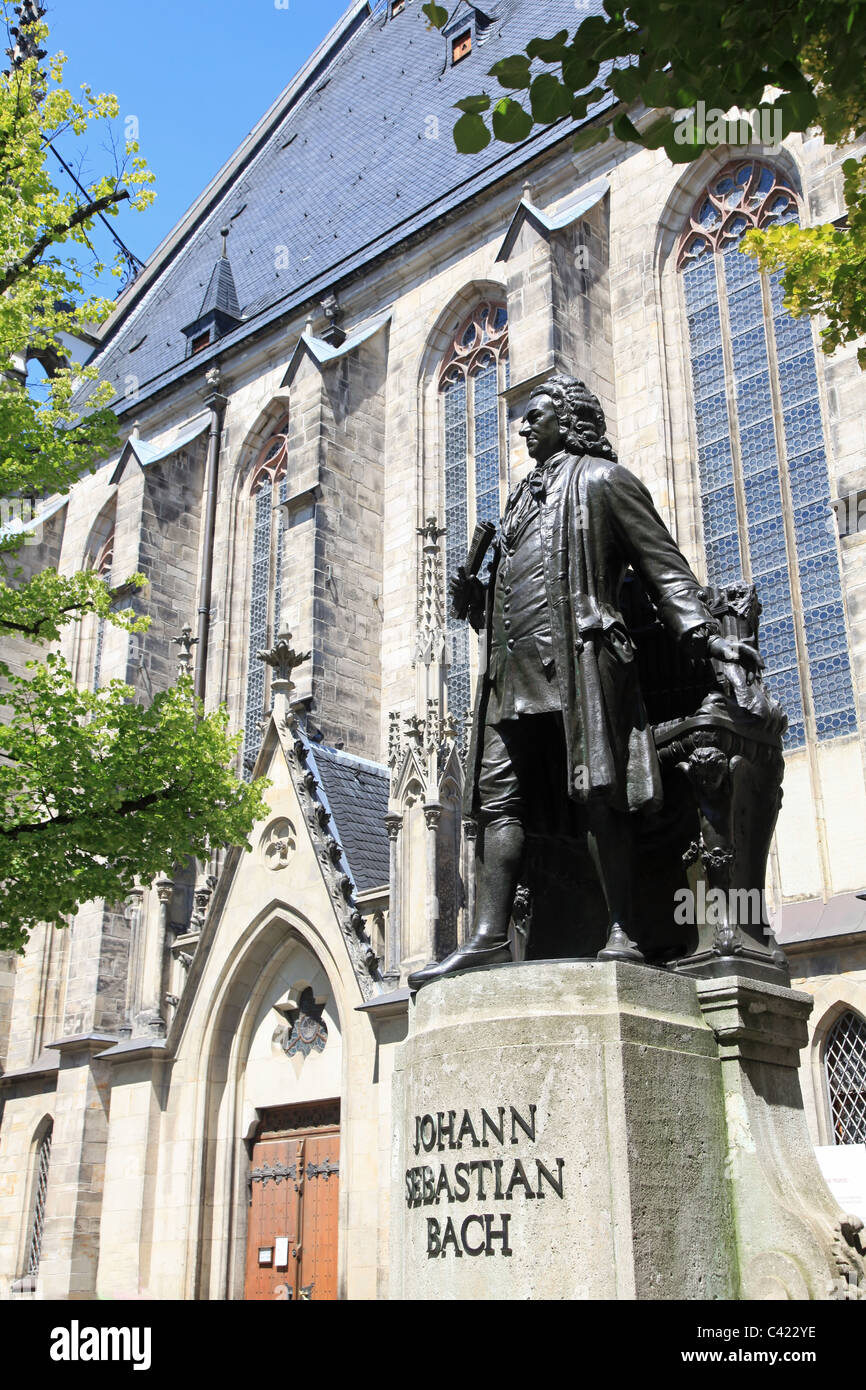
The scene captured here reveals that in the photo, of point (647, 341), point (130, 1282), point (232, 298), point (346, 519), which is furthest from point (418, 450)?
point (130, 1282)

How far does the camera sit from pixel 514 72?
183 inches

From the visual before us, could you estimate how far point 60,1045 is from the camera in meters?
17.6

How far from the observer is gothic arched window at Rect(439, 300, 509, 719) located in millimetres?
19047

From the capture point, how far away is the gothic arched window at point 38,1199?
63.6ft

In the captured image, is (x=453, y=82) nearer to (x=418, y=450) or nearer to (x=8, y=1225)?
(x=418, y=450)

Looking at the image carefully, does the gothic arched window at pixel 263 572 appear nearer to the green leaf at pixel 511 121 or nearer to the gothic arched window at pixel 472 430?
the gothic arched window at pixel 472 430

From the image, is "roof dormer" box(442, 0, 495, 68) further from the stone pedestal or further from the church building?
the stone pedestal

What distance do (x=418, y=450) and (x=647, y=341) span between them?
4.32m

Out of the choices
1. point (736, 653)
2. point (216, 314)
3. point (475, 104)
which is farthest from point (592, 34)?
point (216, 314)

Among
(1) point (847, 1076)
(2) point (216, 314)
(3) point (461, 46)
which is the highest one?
(3) point (461, 46)

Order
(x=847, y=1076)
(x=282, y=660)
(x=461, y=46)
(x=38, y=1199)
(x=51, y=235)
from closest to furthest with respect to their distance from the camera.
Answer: (x=847, y=1076), (x=51, y=235), (x=282, y=660), (x=38, y=1199), (x=461, y=46)

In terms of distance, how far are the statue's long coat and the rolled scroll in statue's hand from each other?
8.2 inches

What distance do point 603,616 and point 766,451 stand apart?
11658 mm

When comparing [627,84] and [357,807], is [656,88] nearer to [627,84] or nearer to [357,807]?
[627,84]
